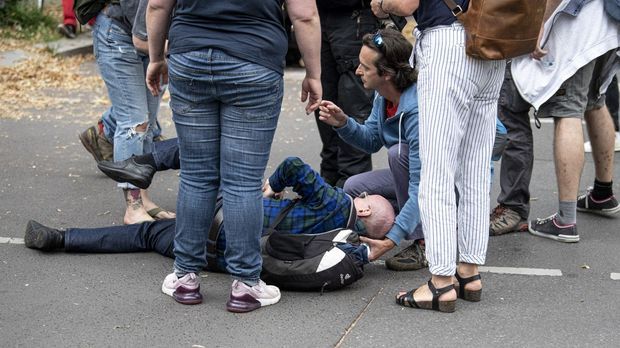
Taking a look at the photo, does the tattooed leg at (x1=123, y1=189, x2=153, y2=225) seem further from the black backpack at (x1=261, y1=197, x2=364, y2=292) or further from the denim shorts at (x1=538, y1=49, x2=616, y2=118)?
the denim shorts at (x1=538, y1=49, x2=616, y2=118)

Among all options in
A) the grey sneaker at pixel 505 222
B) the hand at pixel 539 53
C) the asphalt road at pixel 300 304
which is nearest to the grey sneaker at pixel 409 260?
the asphalt road at pixel 300 304

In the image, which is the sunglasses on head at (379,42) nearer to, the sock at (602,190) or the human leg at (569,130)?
the human leg at (569,130)

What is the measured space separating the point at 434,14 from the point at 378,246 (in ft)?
3.67

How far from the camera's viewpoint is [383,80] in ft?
15.5

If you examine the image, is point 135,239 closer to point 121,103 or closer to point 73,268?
point 73,268

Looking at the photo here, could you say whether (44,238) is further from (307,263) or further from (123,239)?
(307,263)

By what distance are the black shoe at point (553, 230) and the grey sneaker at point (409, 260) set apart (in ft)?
2.89

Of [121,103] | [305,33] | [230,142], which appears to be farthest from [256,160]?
[121,103]

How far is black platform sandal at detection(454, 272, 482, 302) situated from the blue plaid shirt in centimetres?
66

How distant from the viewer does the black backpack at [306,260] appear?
4.38m

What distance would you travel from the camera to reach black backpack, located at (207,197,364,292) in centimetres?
438

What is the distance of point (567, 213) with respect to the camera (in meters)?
5.23

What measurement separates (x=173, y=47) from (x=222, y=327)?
1129 mm

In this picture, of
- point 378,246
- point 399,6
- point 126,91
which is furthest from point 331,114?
point 126,91
